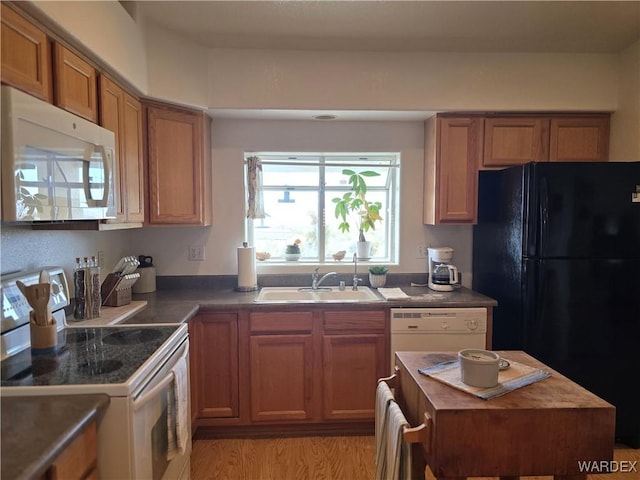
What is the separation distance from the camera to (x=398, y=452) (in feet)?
4.16

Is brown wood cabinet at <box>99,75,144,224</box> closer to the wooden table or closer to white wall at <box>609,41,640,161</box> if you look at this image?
the wooden table

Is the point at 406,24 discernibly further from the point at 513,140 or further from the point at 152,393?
the point at 152,393

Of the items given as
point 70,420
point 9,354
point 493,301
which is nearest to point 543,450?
point 70,420

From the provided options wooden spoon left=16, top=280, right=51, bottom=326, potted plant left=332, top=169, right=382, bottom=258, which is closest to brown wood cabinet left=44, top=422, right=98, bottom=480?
wooden spoon left=16, top=280, right=51, bottom=326

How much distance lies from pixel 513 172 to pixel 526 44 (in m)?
0.87

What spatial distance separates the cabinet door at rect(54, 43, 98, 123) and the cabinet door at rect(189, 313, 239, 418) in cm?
132

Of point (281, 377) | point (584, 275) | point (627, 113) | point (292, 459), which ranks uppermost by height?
point (627, 113)

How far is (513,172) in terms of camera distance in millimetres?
2531

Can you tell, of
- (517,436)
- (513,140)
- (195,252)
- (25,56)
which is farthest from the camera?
(195,252)

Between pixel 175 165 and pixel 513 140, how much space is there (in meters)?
2.33

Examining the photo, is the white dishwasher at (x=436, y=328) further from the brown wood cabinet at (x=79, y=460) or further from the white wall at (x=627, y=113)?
the brown wood cabinet at (x=79, y=460)

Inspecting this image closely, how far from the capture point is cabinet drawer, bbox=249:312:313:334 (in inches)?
99.3

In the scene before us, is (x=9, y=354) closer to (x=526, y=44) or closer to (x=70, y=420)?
(x=70, y=420)

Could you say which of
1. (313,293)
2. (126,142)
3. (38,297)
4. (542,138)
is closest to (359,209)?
(313,293)
